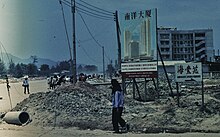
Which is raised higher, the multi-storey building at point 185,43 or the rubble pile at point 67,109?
the multi-storey building at point 185,43

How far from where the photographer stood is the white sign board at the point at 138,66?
22.8 m

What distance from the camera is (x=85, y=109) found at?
19219mm

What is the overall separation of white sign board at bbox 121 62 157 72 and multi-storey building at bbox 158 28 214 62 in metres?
108

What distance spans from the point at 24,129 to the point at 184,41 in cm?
12393

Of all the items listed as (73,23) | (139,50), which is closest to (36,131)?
(139,50)

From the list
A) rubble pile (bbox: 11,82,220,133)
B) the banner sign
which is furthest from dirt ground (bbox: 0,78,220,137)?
the banner sign

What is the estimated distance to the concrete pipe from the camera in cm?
1825

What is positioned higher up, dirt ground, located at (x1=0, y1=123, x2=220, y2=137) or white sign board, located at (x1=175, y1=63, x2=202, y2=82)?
white sign board, located at (x1=175, y1=63, x2=202, y2=82)

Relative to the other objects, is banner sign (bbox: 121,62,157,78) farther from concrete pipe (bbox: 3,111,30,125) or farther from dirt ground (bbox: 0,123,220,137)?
dirt ground (bbox: 0,123,220,137)

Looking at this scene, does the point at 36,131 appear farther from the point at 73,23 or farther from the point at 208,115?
the point at 73,23

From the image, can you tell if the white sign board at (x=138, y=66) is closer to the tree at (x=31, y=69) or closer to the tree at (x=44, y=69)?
the tree at (x=31, y=69)

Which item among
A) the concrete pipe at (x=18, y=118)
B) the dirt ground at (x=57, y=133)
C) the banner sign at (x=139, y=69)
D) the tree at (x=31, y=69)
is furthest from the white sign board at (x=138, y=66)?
the tree at (x=31, y=69)

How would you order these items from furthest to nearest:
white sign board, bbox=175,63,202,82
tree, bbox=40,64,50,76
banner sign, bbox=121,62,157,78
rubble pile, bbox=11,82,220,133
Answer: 1. tree, bbox=40,64,50,76
2. banner sign, bbox=121,62,157,78
3. white sign board, bbox=175,63,202,82
4. rubble pile, bbox=11,82,220,133

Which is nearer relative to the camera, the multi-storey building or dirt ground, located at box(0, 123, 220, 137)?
dirt ground, located at box(0, 123, 220, 137)
